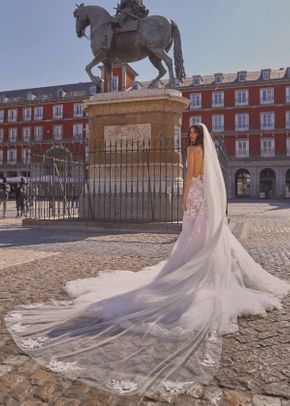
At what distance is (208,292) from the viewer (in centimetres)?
352

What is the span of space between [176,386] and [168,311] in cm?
106

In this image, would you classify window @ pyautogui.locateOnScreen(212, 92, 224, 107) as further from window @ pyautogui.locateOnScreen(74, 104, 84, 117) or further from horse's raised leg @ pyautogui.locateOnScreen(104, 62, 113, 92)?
horse's raised leg @ pyautogui.locateOnScreen(104, 62, 113, 92)

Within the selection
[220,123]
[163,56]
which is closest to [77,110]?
[220,123]

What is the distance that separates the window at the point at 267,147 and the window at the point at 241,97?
5.64 m

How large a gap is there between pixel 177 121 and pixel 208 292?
8.39m

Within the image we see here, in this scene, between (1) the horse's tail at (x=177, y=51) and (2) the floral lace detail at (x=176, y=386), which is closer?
(2) the floral lace detail at (x=176, y=386)

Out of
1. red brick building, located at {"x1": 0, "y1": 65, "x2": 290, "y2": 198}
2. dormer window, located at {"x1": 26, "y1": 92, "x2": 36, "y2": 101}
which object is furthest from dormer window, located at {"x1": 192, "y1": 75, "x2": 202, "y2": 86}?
dormer window, located at {"x1": 26, "y1": 92, "x2": 36, "y2": 101}

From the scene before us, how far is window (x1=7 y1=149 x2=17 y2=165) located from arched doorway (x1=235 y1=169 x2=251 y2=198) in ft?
110

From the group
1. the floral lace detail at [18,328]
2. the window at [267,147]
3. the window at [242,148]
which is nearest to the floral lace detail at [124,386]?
the floral lace detail at [18,328]

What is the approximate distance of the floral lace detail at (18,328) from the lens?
2.95 metres

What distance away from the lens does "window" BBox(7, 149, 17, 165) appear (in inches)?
2240

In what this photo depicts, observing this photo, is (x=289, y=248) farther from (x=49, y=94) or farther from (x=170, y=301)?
(x=49, y=94)

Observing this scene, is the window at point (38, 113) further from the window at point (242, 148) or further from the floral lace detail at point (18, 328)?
the floral lace detail at point (18, 328)

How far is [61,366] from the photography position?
2.39 meters
